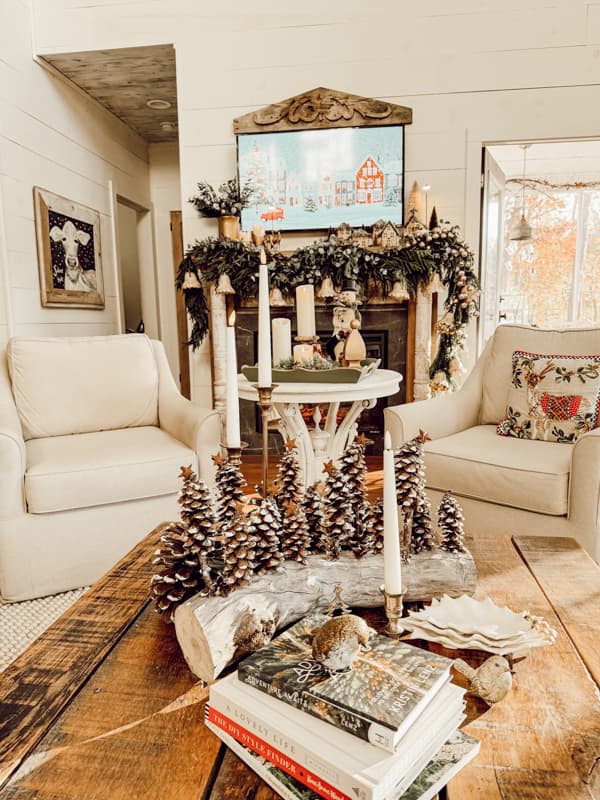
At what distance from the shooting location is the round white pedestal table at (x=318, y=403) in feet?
6.73

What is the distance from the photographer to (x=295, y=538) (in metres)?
1.07

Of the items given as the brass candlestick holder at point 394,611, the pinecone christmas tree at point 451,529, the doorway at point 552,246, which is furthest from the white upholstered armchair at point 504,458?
the doorway at point 552,246

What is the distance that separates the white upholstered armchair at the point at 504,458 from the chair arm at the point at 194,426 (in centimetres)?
70

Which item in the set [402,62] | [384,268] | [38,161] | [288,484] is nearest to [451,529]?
[288,484]

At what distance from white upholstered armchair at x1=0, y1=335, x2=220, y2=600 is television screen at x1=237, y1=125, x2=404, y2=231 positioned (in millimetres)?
1660

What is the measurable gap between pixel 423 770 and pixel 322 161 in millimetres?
3782

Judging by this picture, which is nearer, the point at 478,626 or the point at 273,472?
the point at 478,626

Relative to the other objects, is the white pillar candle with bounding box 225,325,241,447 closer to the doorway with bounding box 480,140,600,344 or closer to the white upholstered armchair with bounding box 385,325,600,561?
the white upholstered armchair with bounding box 385,325,600,561

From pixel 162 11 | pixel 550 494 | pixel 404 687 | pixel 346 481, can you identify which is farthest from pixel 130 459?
pixel 162 11

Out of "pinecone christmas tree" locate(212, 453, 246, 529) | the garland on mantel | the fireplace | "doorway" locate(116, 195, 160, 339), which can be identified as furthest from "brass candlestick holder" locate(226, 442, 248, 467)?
"doorway" locate(116, 195, 160, 339)

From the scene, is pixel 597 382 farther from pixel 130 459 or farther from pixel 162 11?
pixel 162 11

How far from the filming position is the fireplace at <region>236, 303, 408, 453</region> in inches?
154

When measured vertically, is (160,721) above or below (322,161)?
below

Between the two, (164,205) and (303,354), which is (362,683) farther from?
(164,205)
